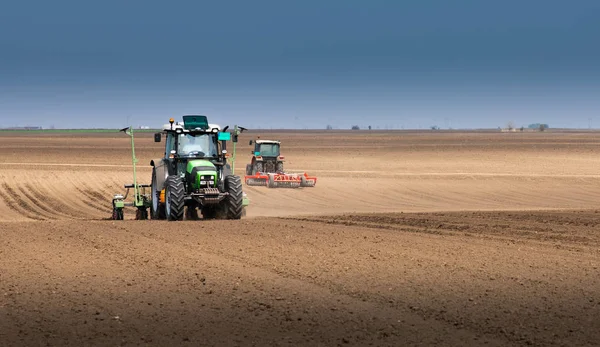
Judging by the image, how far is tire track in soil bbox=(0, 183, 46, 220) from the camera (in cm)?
2624

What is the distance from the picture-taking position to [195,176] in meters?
19.7

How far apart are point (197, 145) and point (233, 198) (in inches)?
74.7

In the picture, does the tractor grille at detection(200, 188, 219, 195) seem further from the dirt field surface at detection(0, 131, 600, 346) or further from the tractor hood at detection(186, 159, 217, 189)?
the dirt field surface at detection(0, 131, 600, 346)

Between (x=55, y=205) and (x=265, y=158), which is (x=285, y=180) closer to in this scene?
(x=265, y=158)

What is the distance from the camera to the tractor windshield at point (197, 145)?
2061cm

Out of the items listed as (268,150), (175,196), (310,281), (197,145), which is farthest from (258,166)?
(310,281)

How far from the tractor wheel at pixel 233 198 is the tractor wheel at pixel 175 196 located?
109 cm

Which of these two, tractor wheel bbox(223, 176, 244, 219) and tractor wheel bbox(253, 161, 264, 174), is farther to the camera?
tractor wheel bbox(253, 161, 264, 174)

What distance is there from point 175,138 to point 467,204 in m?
11.5

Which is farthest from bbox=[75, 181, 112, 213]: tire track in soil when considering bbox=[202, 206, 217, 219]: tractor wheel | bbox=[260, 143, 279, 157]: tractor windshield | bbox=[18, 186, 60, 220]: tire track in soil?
bbox=[260, 143, 279, 157]: tractor windshield

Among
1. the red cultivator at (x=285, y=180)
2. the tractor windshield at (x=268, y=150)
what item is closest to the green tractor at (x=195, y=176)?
the red cultivator at (x=285, y=180)

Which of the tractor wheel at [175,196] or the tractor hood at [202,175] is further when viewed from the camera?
the tractor hood at [202,175]

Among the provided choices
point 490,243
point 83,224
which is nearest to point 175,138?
point 83,224

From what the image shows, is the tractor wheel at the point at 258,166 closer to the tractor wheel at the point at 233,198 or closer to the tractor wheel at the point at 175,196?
the tractor wheel at the point at 233,198
